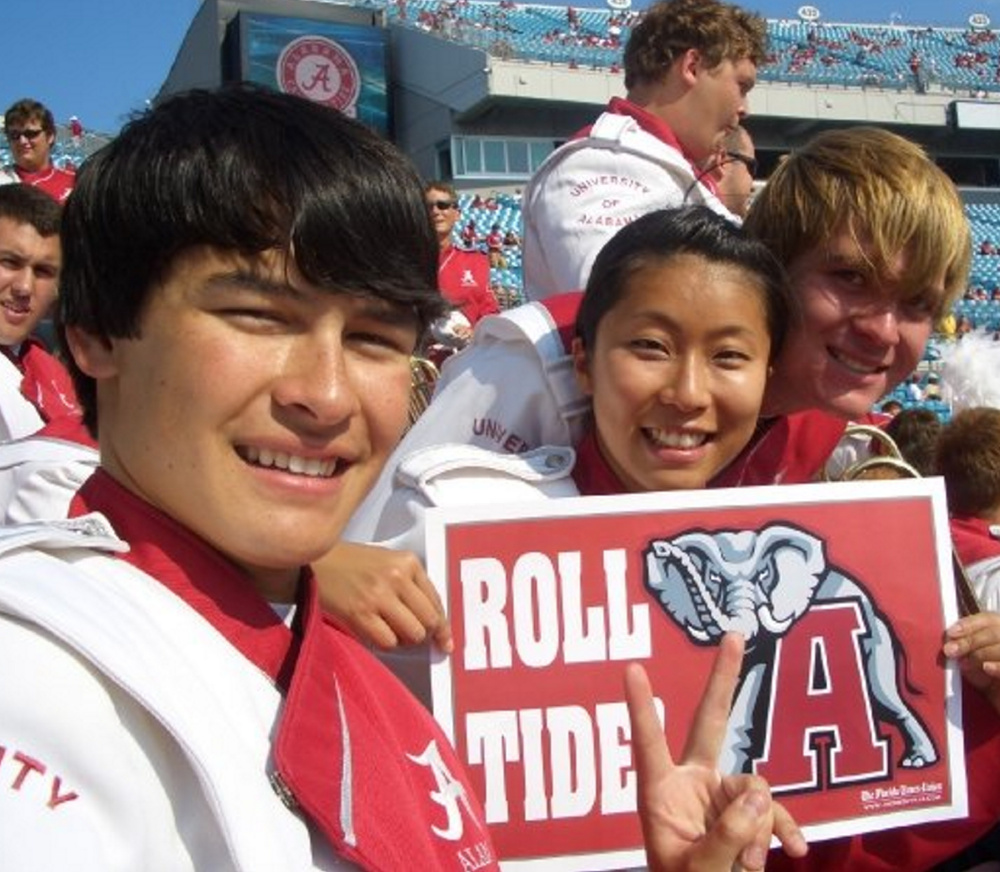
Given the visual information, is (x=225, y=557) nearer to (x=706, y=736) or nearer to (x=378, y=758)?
(x=378, y=758)

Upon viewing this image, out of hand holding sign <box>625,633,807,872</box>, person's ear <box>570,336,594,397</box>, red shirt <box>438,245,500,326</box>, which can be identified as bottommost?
red shirt <box>438,245,500,326</box>

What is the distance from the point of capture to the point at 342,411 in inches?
38.7

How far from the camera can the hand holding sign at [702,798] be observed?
3.52 ft

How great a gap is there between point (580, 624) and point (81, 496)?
755 millimetres

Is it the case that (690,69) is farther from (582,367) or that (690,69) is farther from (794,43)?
(794,43)

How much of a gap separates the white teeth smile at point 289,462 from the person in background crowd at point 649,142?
153 cm

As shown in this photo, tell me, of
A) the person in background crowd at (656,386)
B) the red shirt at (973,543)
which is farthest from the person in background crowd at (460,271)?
the person in background crowd at (656,386)

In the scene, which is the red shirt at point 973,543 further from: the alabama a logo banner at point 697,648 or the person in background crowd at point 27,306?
the person in background crowd at point 27,306

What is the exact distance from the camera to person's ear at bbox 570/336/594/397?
179 cm

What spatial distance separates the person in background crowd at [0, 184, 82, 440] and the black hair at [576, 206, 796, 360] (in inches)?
71.2

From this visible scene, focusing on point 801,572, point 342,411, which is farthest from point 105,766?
point 801,572

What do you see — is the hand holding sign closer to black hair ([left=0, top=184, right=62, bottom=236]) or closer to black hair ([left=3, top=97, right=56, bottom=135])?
black hair ([left=0, top=184, right=62, bottom=236])

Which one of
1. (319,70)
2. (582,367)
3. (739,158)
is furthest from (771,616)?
(319,70)

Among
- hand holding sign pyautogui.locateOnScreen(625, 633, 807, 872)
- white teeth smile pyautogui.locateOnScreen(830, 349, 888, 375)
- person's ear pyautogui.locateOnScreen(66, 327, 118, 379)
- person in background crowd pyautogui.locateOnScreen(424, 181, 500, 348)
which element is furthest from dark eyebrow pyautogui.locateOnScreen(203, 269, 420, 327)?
person in background crowd pyautogui.locateOnScreen(424, 181, 500, 348)
